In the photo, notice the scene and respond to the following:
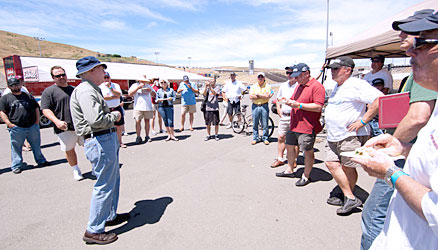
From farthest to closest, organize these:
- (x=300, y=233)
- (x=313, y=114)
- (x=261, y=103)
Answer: (x=261, y=103), (x=313, y=114), (x=300, y=233)

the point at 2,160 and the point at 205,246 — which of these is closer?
the point at 205,246

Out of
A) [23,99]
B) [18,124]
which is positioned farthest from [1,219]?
[23,99]

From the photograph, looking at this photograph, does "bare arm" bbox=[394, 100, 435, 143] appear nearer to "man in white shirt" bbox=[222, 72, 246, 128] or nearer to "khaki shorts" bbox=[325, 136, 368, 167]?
"khaki shorts" bbox=[325, 136, 368, 167]

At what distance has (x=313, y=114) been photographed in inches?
152

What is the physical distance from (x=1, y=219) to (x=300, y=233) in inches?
155

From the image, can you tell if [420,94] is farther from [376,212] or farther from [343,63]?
[343,63]

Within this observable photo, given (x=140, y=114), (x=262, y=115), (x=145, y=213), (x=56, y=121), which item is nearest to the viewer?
(x=145, y=213)

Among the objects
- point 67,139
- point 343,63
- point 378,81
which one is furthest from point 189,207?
point 378,81

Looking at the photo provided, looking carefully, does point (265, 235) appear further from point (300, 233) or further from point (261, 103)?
point (261, 103)

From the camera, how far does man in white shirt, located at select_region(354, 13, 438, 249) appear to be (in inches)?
37.7

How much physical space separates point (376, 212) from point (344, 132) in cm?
143

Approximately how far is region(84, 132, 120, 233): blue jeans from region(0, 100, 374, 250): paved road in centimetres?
33

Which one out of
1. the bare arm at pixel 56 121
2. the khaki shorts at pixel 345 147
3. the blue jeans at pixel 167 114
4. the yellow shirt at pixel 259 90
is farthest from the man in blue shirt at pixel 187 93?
the khaki shorts at pixel 345 147

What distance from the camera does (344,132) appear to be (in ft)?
10.2
